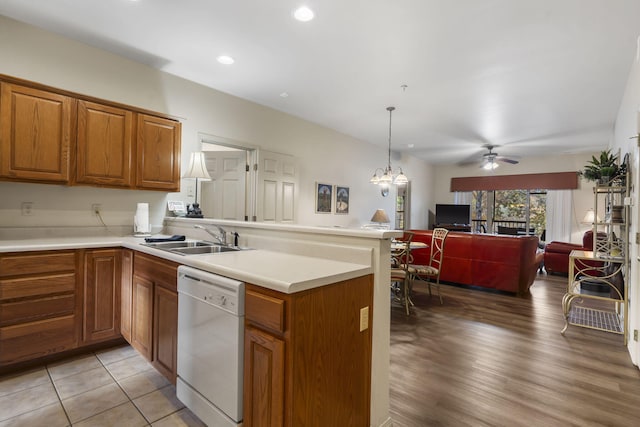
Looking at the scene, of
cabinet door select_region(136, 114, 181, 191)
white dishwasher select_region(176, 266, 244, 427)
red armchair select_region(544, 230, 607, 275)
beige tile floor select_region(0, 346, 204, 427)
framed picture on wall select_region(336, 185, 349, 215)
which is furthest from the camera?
red armchair select_region(544, 230, 607, 275)

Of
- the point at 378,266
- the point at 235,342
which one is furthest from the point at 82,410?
the point at 378,266

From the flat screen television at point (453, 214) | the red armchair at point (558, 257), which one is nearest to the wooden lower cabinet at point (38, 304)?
the red armchair at point (558, 257)

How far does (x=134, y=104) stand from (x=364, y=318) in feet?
10.2

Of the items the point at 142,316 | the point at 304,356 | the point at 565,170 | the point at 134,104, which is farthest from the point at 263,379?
the point at 565,170

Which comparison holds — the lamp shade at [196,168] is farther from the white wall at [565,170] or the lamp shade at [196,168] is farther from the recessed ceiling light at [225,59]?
the white wall at [565,170]

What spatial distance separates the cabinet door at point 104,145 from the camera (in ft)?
8.64

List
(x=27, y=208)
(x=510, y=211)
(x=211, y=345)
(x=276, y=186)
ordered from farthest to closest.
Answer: (x=510, y=211) < (x=276, y=186) < (x=27, y=208) < (x=211, y=345)

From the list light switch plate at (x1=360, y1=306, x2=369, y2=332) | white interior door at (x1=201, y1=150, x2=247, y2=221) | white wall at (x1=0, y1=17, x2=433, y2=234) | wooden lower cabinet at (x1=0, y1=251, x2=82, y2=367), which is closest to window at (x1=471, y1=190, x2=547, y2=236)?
white wall at (x1=0, y1=17, x2=433, y2=234)

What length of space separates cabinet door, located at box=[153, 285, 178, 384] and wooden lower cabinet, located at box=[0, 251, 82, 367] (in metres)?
0.86

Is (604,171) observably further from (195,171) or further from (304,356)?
(195,171)

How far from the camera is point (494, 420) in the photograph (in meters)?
1.82

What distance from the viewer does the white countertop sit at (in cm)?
131

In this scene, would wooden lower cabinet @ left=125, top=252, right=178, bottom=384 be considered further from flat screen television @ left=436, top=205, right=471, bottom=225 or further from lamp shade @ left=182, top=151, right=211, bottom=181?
flat screen television @ left=436, top=205, right=471, bottom=225

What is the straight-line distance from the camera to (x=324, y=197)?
5.47 metres
